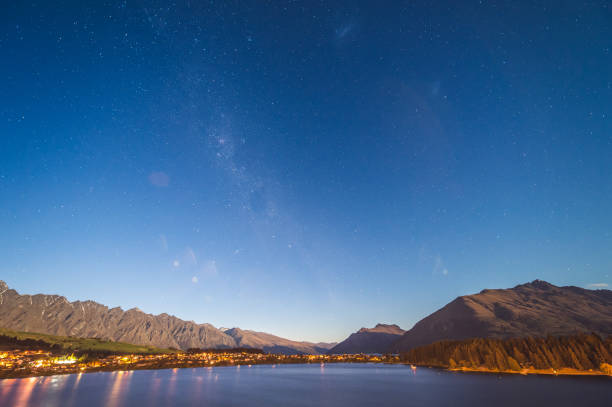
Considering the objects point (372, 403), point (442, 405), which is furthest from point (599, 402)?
point (372, 403)

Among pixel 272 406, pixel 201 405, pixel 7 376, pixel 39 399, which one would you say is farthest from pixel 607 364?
pixel 7 376

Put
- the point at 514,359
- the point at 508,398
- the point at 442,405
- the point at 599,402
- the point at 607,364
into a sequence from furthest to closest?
the point at 514,359 → the point at 607,364 → the point at 508,398 → the point at 442,405 → the point at 599,402

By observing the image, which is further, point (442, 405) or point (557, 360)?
point (557, 360)

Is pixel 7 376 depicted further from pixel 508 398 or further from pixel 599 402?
pixel 599 402

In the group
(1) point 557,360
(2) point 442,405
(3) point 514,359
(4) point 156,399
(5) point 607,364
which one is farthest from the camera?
(3) point 514,359

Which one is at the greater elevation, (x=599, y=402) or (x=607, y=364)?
(x=607, y=364)

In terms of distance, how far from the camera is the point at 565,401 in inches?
3533

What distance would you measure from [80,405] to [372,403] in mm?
90612

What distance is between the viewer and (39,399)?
110 metres

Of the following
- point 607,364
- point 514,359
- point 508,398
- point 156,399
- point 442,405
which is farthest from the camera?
point 514,359

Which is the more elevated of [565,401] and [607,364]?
[607,364]

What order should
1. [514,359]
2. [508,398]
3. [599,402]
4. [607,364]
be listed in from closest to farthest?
1. [599,402]
2. [508,398]
3. [607,364]
4. [514,359]

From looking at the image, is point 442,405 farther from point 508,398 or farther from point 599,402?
point 599,402

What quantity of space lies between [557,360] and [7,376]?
331 m
